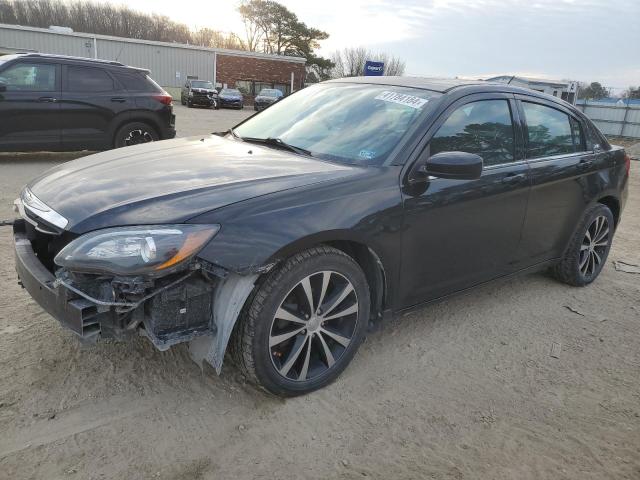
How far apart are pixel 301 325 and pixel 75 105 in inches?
297

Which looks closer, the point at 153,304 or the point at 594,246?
the point at 153,304

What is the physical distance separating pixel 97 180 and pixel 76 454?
1360mm

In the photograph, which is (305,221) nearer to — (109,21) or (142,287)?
(142,287)

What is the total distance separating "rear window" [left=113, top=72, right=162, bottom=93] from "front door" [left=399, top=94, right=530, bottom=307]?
7.28m

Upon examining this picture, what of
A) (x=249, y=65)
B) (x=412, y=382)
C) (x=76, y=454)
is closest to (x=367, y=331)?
(x=412, y=382)

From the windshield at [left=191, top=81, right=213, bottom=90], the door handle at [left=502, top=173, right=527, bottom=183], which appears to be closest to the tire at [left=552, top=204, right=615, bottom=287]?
the door handle at [left=502, top=173, right=527, bottom=183]

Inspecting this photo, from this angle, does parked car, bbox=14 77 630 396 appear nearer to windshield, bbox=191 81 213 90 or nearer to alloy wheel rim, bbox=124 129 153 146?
alloy wheel rim, bbox=124 129 153 146

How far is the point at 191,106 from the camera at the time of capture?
3070cm

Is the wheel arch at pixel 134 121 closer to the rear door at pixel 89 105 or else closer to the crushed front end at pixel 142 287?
the rear door at pixel 89 105

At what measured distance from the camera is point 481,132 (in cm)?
344

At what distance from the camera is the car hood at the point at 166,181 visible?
7.75 feet

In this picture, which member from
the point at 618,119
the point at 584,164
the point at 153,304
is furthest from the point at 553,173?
the point at 618,119

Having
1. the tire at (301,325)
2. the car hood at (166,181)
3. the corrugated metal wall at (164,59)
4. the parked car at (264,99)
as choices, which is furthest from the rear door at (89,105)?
the corrugated metal wall at (164,59)

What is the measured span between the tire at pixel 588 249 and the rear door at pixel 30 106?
25.5 ft
